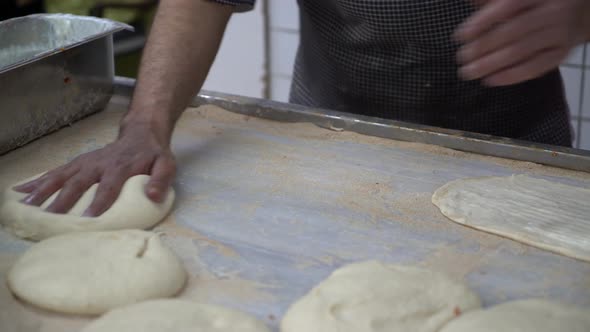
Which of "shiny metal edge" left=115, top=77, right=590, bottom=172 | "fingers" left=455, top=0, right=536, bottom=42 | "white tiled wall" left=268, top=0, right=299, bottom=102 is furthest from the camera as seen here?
"white tiled wall" left=268, top=0, right=299, bottom=102

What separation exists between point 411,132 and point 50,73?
873mm

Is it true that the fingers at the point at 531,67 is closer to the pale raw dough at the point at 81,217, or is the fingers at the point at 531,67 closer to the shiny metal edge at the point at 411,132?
the shiny metal edge at the point at 411,132

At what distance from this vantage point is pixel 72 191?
1521 millimetres

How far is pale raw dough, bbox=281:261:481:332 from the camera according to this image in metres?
1.18

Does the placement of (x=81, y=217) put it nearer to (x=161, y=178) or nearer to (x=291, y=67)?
A: (x=161, y=178)

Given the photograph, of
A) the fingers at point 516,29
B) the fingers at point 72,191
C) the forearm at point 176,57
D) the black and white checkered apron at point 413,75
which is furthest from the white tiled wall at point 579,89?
the fingers at point 72,191

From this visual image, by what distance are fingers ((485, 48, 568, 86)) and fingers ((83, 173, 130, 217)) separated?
77cm

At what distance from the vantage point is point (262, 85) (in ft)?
11.1

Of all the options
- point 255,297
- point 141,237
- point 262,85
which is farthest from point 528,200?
point 262,85

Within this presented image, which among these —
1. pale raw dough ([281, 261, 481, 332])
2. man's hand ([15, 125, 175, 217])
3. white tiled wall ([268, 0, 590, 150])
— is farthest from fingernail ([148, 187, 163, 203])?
white tiled wall ([268, 0, 590, 150])

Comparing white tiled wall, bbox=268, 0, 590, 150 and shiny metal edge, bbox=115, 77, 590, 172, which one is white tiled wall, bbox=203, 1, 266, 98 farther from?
shiny metal edge, bbox=115, 77, 590, 172

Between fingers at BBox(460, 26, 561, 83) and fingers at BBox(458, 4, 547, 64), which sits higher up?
fingers at BBox(458, 4, 547, 64)

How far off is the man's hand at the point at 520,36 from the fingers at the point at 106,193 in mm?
747

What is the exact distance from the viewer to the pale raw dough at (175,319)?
3.83ft
